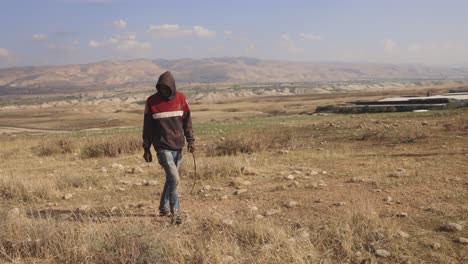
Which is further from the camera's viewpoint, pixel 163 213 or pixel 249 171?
pixel 249 171

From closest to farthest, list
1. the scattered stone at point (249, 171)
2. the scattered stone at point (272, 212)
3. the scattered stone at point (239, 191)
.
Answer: the scattered stone at point (272, 212) → the scattered stone at point (239, 191) → the scattered stone at point (249, 171)

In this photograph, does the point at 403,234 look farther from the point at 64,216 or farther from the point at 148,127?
the point at 64,216

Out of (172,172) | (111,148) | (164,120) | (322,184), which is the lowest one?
(111,148)

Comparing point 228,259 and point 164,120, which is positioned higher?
point 164,120

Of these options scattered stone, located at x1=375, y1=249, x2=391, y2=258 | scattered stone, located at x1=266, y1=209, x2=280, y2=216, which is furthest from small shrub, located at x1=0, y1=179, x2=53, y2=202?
scattered stone, located at x1=375, y1=249, x2=391, y2=258

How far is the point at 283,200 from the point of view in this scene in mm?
6750

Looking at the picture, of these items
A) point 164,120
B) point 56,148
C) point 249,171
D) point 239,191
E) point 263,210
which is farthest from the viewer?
point 56,148

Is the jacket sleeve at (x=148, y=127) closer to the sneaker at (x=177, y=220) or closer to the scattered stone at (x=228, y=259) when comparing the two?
the sneaker at (x=177, y=220)

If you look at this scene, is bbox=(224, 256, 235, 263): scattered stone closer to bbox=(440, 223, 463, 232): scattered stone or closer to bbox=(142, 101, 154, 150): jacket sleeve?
bbox=(142, 101, 154, 150): jacket sleeve

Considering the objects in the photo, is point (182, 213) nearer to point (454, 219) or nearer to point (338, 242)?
point (338, 242)

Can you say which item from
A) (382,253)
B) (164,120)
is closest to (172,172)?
(164,120)

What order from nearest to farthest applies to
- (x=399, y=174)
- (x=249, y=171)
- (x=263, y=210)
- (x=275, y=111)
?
(x=263, y=210), (x=399, y=174), (x=249, y=171), (x=275, y=111)

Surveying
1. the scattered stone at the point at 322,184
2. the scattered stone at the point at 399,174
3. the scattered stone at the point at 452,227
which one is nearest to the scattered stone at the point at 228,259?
the scattered stone at the point at 452,227

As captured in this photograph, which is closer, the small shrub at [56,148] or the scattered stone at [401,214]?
the scattered stone at [401,214]
